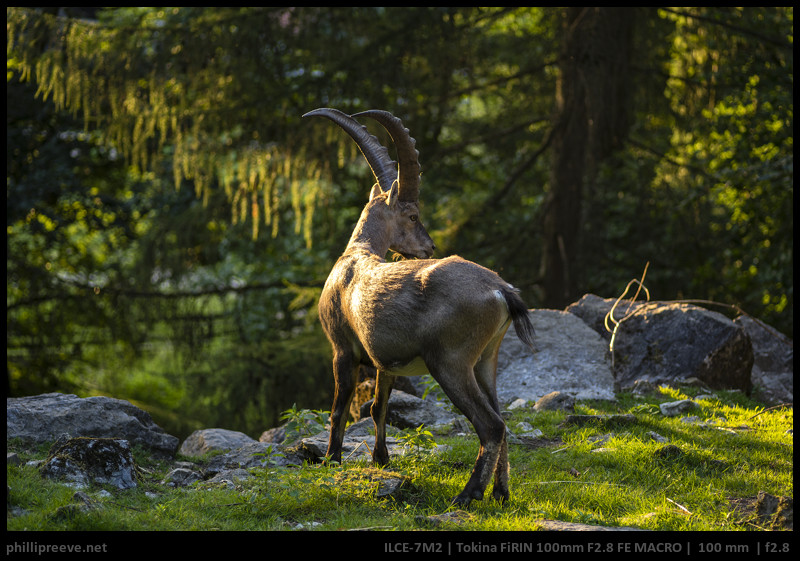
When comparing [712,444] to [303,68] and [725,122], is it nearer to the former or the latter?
[725,122]

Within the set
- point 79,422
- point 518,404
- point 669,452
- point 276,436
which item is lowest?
point 276,436

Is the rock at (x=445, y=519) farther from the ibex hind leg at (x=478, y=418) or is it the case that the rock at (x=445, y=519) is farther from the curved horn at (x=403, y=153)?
the curved horn at (x=403, y=153)

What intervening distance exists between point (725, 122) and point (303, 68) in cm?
738

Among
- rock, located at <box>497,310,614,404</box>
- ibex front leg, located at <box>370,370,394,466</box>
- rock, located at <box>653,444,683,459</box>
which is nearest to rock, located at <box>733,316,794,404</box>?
rock, located at <box>497,310,614,404</box>

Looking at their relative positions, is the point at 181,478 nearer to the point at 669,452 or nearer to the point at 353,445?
the point at 353,445

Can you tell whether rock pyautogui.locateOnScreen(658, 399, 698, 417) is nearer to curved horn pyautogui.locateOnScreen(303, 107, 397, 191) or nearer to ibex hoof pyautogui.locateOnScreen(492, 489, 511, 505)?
ibex hoof pyautogui.locateOnScreen(492, 489, 511, 505)

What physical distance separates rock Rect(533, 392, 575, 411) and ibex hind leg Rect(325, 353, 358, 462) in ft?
8.64

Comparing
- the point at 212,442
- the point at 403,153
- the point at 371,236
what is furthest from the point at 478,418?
the point at 212,442

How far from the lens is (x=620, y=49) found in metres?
13.8

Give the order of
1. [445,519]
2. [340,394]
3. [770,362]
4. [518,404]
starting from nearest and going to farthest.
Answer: [445,519] < [340,394] < [518,404] < [770,362]

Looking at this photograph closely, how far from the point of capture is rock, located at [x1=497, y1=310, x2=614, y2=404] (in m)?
9.01

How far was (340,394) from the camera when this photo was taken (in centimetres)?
618

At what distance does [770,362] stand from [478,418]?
696cm

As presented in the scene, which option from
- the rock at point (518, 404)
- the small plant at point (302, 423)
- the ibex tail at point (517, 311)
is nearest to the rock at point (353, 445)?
the small plant at point (302, 423)
